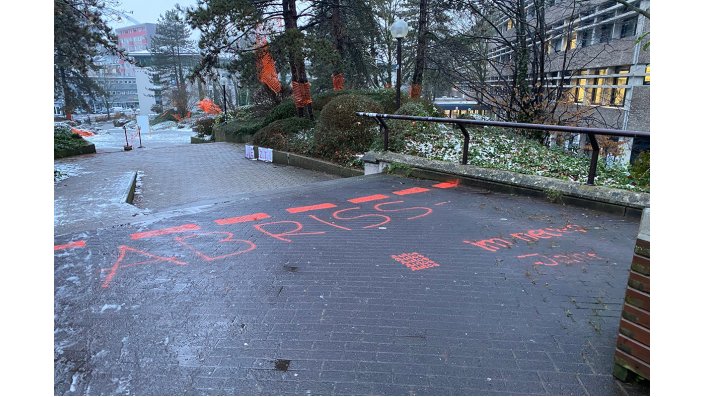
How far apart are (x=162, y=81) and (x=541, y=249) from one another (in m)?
69.8

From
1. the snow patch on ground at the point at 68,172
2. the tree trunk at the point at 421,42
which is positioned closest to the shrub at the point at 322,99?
the tree trunk at the point at 421,42

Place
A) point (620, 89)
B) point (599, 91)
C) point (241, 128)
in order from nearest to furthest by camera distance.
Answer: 1. point (241, 128)
2. point (620, 89)
3. point (599, 91)

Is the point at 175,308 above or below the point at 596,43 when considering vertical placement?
below

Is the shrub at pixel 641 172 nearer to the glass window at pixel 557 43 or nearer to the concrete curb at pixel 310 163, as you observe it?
the concrete curb at pixel 310 163

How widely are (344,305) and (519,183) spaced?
4058mm

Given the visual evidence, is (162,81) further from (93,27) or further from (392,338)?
(392,338)

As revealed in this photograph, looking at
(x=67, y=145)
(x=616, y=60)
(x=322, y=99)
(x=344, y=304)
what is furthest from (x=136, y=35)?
(x=344, y=304)

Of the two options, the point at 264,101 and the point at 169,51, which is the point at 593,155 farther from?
the point at 169,51

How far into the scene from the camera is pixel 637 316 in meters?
1.90

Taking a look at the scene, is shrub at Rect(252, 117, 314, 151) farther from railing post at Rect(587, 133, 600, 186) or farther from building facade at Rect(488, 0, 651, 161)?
railing post at Rect(587, 133, 600, 186)

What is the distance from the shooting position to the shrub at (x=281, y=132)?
47.0 feet

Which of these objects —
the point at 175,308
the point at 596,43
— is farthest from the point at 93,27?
the point at 596,43

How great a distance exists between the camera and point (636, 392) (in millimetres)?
2027

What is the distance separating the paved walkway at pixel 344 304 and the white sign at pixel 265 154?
345 inches
